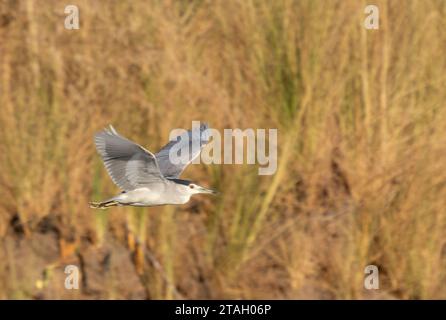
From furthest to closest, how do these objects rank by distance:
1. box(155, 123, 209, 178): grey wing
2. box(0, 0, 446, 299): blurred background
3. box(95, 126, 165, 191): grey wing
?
box(0, 0, 446, 299): blurred background
box(155, 123, 209, 178): grey wing
box(95, 126, 165, 191): grey wing

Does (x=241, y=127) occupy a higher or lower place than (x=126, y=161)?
higher

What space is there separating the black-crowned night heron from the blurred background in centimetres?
78

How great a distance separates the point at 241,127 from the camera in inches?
216

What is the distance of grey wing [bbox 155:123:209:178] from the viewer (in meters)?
4.61

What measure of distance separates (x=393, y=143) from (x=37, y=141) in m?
1.55

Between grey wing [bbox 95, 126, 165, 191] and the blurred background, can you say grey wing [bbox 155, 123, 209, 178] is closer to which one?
grey wing [bbox 95, 126, 165, 191]

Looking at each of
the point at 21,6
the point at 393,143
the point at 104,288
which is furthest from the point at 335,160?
the point at 21,6

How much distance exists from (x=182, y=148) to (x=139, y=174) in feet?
1.44

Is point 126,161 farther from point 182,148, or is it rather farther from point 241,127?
point 241,127

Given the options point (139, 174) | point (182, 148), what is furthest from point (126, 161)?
point (182, 148)

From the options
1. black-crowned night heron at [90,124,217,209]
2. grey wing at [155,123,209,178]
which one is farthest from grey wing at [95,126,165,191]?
grey wing at [155,123,209,178]

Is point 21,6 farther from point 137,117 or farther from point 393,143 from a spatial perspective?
point 393,143

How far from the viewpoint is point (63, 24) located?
577 centimetres

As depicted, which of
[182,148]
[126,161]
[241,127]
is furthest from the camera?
[241,127]
